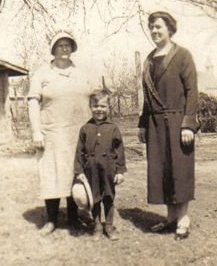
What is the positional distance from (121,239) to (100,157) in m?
0.89

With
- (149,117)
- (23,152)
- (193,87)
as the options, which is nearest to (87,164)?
(149,117)

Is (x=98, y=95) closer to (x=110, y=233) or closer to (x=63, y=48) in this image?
(x=63, y=48)

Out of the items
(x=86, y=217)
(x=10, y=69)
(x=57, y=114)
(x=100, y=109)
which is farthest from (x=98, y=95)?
(x=10, y=69)

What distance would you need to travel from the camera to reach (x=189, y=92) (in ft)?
17.2

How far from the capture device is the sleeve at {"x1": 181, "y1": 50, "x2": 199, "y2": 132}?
5242mm

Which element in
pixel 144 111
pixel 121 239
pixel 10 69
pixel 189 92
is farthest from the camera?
pixel 10 69

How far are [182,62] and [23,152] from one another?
12158mm

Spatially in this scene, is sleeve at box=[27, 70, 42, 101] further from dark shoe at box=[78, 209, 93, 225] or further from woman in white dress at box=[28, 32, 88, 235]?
dark shoe at box=[78, 209, 93, 225]

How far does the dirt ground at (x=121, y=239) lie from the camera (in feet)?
16.2

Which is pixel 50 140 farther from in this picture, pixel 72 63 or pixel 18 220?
pixel 18 220

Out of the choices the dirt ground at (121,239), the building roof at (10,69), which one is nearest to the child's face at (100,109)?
the dirt ground at (121,239)

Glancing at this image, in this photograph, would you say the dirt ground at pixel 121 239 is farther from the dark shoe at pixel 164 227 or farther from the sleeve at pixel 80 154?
the sleeve at pixel 80 154

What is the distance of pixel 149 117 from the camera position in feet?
18.2

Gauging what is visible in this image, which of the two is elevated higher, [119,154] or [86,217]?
[119,154]
